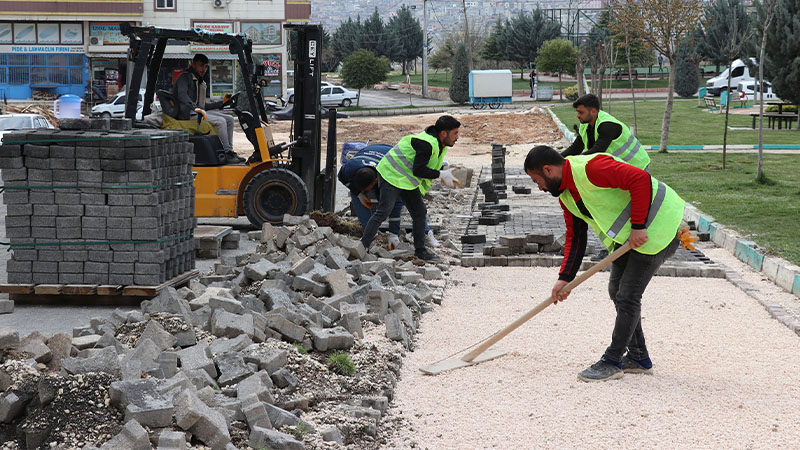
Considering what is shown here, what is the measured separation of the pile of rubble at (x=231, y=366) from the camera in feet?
14.9

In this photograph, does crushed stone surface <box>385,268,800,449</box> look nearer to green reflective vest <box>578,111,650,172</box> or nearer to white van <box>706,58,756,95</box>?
green reflective vest <box>578,111,650,172</box>

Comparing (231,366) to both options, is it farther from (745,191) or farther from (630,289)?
(745,191)

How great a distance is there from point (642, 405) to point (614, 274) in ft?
3.09

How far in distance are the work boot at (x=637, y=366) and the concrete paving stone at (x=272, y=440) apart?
2480 millimetres

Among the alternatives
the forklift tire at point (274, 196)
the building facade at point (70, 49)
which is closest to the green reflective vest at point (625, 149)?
the forklift tire at point (274, 196)

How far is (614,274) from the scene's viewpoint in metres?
6.05

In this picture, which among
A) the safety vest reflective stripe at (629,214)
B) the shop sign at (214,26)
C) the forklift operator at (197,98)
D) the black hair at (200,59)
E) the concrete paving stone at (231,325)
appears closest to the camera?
the safety vest reflective stripe at (629,214)

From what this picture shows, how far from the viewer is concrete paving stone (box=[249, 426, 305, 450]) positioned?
452 centimetres

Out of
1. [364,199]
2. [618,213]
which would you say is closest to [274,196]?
[364,199]

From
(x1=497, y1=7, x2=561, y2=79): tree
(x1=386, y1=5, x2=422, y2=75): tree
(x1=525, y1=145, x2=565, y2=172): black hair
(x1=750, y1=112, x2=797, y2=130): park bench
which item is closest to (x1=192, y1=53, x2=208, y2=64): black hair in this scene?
(x1=525, y1=145, x2=565, y2=172): black hair

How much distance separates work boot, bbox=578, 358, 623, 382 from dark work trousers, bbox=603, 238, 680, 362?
5cm

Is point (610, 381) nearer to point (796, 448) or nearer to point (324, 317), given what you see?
point (796, 448)

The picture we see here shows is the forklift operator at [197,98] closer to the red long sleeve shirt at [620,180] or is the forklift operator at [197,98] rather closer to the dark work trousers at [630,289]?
the red long sleeve shirt at [620,180]

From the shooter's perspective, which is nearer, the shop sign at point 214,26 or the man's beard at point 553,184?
the man's beard at point 553,184
